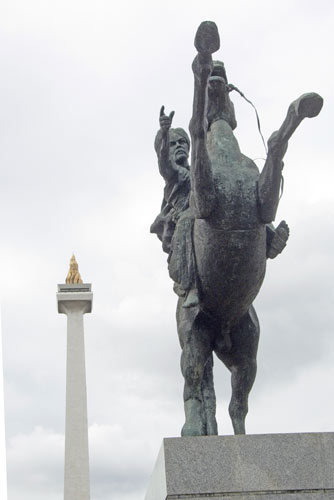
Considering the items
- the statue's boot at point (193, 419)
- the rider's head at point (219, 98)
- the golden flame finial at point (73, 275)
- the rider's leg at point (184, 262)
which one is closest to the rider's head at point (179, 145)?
the rider's head at point (219, 98)

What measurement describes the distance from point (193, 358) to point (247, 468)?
4.67 ft

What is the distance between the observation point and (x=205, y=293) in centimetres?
877

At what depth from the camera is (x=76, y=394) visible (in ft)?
144

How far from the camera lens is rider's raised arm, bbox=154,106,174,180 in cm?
953

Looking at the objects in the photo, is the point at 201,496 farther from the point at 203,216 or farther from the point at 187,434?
the point at 203,216

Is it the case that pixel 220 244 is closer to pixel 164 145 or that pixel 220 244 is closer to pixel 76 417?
pixel 164 145

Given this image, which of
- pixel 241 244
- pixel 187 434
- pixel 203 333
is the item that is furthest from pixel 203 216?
pixel 187 434

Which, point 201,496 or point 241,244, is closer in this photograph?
point 201,496

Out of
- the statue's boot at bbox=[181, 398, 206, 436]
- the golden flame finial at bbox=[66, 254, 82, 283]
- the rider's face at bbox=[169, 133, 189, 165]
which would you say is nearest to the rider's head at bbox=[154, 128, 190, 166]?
the rider's face at bbox=[169, 133, 189, 165]

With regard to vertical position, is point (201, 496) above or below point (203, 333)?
below

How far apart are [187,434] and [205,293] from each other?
1.28 m

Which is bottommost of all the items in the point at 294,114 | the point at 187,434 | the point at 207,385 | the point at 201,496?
A: the point at 201,496

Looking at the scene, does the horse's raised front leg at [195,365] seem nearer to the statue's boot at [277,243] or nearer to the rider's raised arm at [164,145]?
the statue's boot at [277,243]

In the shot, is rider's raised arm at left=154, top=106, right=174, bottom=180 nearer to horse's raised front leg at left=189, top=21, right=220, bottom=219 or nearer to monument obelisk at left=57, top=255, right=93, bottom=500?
horse's raised front leg at left=189, top=21, right=220, bottom=219
